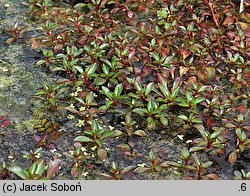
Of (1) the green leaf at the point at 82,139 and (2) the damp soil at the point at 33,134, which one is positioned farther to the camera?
(1) the green leaf at the point at 82,139

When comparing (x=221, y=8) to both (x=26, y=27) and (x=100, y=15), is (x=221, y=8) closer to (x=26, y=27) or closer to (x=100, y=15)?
(x=100, y=15)

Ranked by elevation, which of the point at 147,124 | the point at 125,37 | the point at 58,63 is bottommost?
the point at 147,124

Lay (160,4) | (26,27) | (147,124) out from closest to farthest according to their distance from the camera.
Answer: (147,124)
(26,27)
(160,4)

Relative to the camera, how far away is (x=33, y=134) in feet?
11.8

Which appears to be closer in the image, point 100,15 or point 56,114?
point 56,114

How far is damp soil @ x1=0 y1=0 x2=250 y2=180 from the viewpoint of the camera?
3.37 metres

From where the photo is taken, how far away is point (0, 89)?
13.2 ft

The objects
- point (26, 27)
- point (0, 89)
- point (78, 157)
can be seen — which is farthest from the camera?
point (26, 27)

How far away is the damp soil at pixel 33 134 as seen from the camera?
133 inches

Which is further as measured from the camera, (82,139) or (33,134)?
(33,134)

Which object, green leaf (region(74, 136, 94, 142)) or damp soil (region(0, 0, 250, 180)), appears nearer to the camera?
damp soil (region(0, 0, 250, 180))

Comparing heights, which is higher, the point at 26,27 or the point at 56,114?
the point at 26,27
